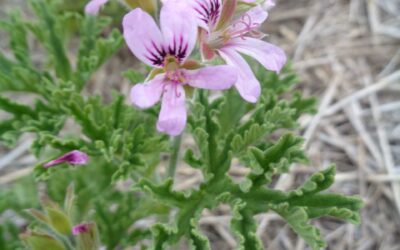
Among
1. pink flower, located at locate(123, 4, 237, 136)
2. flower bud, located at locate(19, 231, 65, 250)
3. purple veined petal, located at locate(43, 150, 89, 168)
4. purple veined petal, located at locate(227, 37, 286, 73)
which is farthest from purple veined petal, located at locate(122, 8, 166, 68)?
flower bud, located at locate(19, 231, 65, 250)

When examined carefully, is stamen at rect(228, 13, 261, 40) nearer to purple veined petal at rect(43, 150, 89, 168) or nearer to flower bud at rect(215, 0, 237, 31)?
flower bud at rect(215, 0, 237, 31)

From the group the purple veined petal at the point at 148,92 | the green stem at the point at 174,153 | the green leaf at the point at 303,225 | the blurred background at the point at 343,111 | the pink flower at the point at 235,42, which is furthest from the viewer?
the blurred background at the point at 343,111

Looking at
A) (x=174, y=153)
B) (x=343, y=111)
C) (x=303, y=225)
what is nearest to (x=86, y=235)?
(x=174, y=153)

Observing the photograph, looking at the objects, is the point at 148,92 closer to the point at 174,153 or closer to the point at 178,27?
the point at 178,27

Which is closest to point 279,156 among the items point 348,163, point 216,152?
point 216,152

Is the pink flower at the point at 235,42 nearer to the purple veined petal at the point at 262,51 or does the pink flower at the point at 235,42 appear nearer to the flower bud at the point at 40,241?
the purple veined petal at the point at 262,51

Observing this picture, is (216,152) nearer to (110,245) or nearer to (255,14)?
(255,14)

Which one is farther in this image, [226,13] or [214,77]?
[226,13]

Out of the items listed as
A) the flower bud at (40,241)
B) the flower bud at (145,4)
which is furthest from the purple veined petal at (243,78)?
the flower bud at (40,241)
